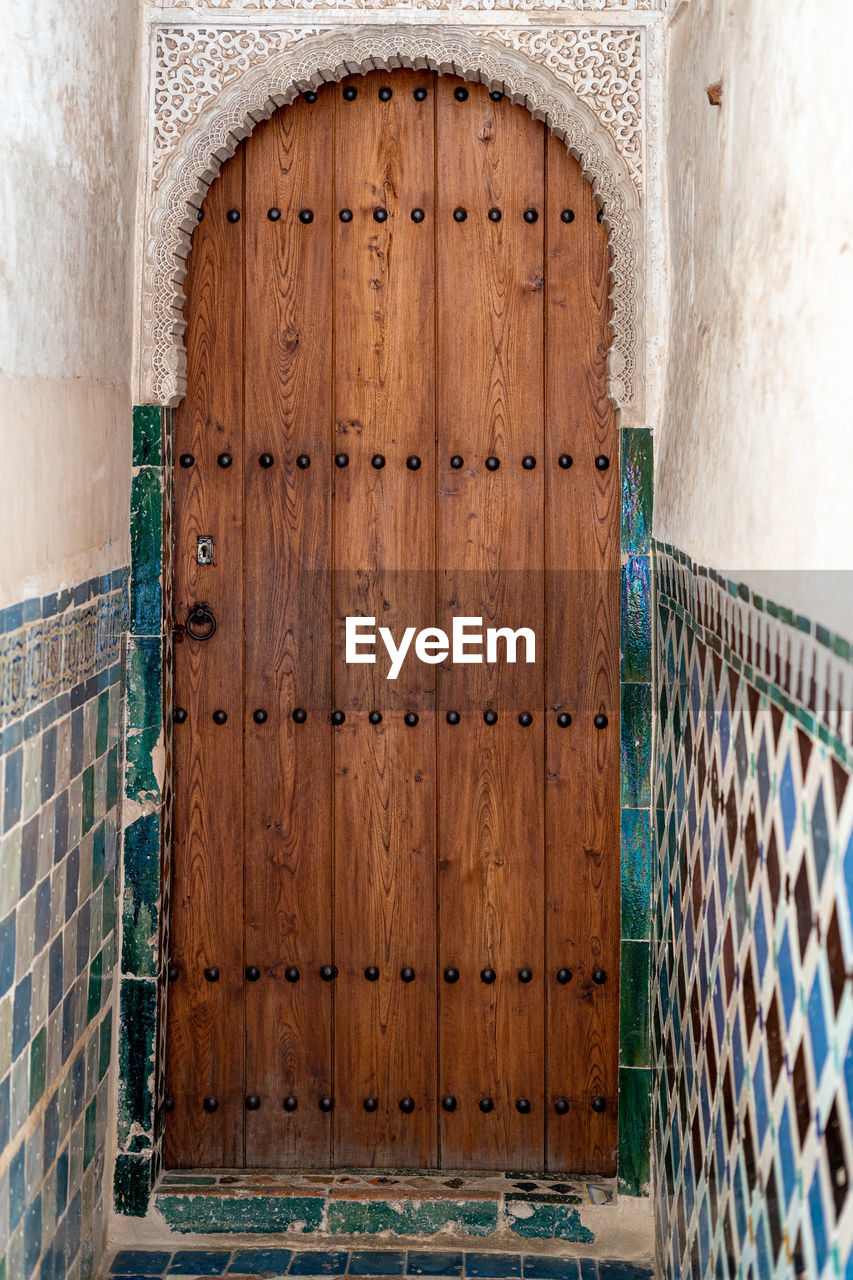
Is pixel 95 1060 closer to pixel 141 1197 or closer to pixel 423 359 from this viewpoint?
pixel 141 1197

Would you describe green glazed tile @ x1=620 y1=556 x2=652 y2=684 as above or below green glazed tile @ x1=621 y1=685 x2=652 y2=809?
above

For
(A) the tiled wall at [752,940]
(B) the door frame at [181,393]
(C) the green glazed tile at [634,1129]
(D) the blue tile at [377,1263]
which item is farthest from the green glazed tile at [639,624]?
(D) the blue tile at [377,1263]

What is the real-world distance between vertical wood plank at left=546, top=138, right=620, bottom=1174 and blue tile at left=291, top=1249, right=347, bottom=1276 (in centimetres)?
45

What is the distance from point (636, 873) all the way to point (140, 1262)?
1172 mm

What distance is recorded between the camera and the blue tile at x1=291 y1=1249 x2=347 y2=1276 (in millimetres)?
2139

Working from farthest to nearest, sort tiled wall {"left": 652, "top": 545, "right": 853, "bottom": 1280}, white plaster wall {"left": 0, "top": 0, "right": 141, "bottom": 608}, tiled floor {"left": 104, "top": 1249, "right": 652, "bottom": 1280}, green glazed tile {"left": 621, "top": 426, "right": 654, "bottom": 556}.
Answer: green glazed tile {"left": 621, "top": 426, "right": 654, "bottom": 556} < tiled floor {"left": 104, "top": 1249, "right": 652, "bottom": 1280} < white plaster wall {"left": 0, "top": 0, "right": 141, "bottom": 608} < tiled wall {"left": 652, "top": 545, "right": 853, "bottom": 1280}

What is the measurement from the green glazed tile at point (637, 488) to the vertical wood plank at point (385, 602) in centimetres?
38

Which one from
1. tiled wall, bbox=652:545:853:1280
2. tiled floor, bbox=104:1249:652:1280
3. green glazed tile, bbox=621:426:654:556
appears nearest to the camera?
tiled wall, bbox=652:545:853:1280

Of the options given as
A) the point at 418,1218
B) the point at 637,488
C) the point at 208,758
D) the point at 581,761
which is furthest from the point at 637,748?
the point at 418,1218

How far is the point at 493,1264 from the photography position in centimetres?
216

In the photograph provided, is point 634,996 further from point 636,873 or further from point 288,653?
point 288,653

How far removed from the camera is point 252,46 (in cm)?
221

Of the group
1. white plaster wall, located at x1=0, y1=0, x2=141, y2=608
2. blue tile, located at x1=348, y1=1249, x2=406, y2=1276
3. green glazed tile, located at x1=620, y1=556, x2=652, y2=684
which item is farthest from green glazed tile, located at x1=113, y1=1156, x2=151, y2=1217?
green glazed tile, located at x1=620, y1=556, x2=652, y2=684

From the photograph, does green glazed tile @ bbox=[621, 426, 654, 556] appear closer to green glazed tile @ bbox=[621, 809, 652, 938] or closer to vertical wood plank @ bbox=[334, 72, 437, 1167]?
vertical wood plank @ bbox=[334, 72, 437, 1167]
